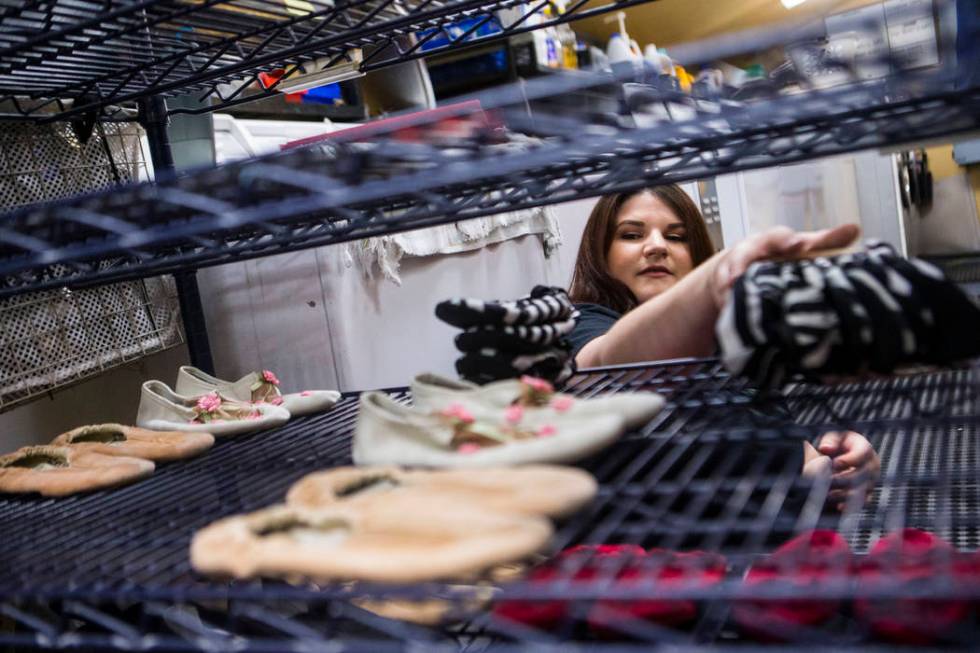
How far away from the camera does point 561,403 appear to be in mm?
659

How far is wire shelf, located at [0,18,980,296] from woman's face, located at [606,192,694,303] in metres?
0.57

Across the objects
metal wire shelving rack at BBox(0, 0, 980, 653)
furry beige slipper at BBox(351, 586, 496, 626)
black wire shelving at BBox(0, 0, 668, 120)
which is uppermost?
black wire shelving at BBox(0, 0, 668, 120)

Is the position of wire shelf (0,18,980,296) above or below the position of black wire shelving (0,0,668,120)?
below

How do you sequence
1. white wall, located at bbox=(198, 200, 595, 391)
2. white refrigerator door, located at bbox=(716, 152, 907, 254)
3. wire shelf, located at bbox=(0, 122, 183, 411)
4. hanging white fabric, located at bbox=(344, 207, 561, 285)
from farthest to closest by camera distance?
1. white refrigerator door, located at bbox=(716, 152, 907, 254)
2. hanging white fabric, located at bbox=(344, 207, 561, 285)
3. white wall, located at bbox=(198, 200, 595, 391)
4. wire shelf, located at bbox=(0, 122, 183, 411)

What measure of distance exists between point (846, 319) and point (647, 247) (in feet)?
2.36

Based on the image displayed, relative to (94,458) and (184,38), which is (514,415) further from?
(184,38)

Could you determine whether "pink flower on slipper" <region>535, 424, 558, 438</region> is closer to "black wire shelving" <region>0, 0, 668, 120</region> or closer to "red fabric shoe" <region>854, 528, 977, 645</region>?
"red fabric shoe" <region>854, 528, 977, 645</region>

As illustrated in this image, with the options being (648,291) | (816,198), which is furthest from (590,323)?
(816,198)

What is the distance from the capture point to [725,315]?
2.03ft

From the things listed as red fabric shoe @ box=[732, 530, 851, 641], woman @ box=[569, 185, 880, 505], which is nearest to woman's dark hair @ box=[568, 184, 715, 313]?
woman @ box=[569, 185, 880, 505]

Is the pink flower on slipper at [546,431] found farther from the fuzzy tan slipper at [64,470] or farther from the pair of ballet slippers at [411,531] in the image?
the fuzzy tan slipper at [64,470]

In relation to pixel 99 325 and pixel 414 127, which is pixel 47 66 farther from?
pixel 414 127

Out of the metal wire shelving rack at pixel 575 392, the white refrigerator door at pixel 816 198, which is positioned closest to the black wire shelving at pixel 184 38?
the metal wire shelving rack at pixel 575 392

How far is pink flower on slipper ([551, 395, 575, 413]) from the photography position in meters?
0.65
